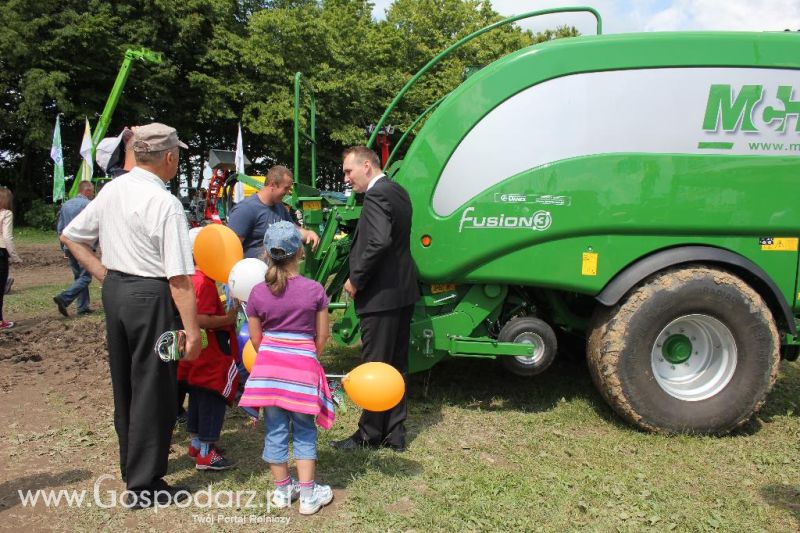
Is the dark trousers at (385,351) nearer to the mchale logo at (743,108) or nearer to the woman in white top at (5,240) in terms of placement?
the mchale logo at (743,108)

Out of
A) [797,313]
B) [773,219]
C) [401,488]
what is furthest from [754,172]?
[401,488]

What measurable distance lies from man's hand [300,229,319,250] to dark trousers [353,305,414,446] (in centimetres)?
90

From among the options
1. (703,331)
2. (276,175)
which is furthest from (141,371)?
(703,331)

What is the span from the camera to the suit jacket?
356 centimetres

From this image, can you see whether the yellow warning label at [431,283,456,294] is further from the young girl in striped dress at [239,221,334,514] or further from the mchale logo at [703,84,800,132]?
the mchale logo at [703,84,800,132]

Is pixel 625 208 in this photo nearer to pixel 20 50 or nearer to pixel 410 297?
pixel 410 297

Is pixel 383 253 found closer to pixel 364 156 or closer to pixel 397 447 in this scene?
pixel 364 156

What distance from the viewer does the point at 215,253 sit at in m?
3.49

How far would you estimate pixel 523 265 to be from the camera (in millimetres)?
3949

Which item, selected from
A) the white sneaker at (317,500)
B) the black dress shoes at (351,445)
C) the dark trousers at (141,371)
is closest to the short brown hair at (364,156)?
the dark trousers at (141,371)

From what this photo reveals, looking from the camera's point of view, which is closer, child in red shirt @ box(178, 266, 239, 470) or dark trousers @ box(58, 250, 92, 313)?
child in red shirt @ box(178, 266, 239, 470)

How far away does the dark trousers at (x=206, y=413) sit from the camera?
11.5 ft

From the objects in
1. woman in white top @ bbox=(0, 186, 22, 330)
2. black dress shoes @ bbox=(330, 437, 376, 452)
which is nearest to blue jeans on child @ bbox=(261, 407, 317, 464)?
black dress shoes @ bbox=(330, 437, 376, 452)

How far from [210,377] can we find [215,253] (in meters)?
0.74
